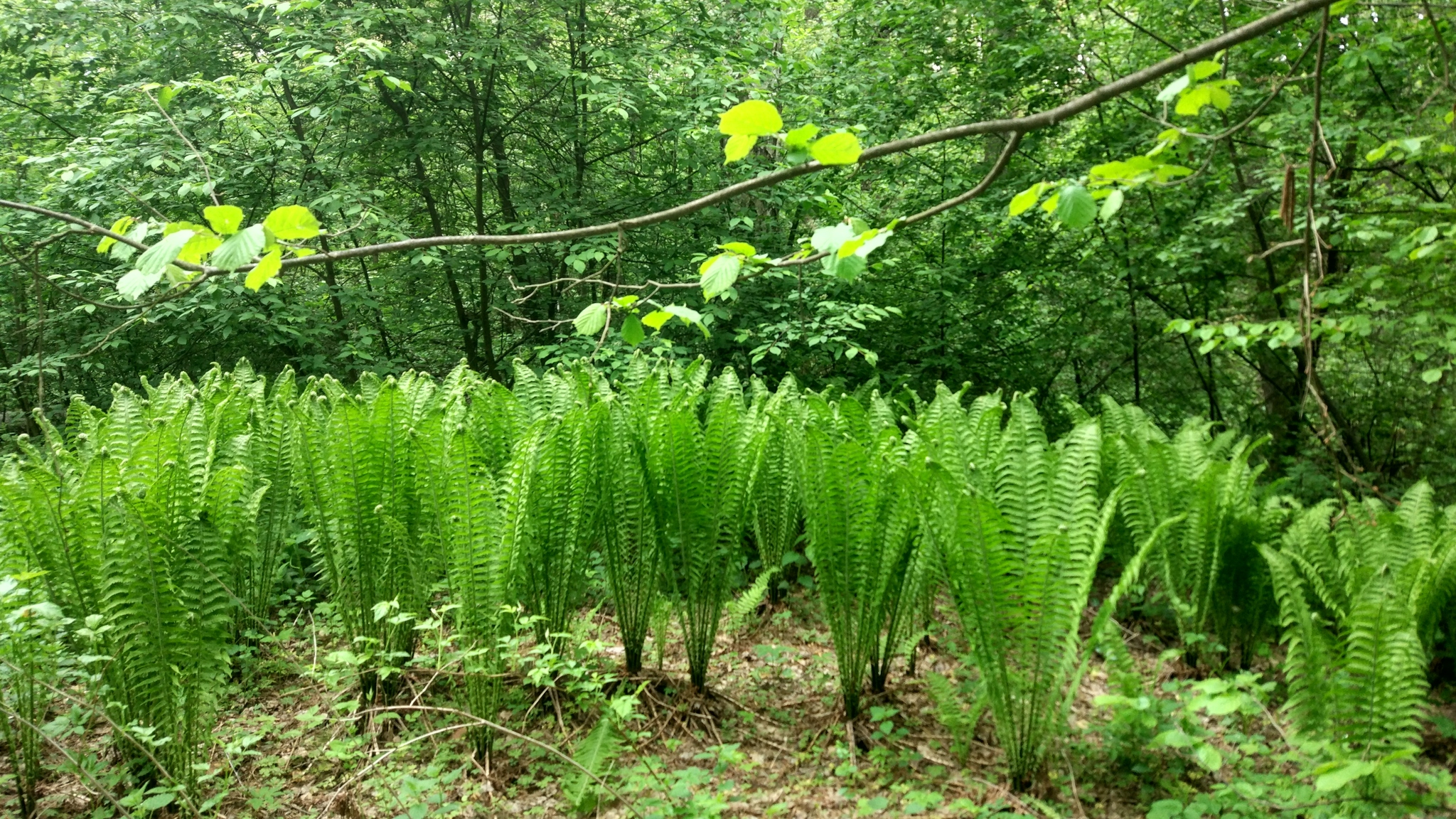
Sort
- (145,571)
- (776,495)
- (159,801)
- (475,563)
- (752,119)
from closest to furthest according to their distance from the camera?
(752,119), (159,801), (145,571), (475,563), (776,495)

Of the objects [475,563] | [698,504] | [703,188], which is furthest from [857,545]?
[703,188]

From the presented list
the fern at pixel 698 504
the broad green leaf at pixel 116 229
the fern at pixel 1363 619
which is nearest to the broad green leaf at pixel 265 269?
the broad green leaf at pixel 116 229

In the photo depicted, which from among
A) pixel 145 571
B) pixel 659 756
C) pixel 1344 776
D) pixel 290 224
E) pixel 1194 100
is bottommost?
pixel 659 756

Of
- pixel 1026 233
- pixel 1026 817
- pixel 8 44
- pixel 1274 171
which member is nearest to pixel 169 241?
pixel 1026 817

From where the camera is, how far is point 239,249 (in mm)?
1122

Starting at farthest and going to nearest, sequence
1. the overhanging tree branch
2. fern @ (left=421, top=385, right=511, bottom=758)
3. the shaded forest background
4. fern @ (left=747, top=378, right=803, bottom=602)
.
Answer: the shaded forest background, fern @ (left=747, top=378, right=803, bottom=602), fern @ (left=421, top=385, right=511, bottom=758), the overhanging tree branch

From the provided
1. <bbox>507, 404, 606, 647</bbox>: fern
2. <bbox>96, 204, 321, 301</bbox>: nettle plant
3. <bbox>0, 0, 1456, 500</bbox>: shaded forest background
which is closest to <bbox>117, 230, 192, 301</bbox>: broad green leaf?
<bbox>96, 204, 321, 301</bbox>: nettle plant

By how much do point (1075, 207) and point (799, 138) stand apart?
1.41ft

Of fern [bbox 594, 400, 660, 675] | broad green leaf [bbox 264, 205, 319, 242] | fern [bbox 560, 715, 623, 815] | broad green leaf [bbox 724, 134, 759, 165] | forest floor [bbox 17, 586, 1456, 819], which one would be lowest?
forest floor [bbox 17, 586, 1456, 819]

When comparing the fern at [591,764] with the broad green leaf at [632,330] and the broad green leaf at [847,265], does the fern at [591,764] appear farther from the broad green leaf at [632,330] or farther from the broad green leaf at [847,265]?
the broad green leaf at [847,265]

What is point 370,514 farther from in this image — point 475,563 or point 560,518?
point 560,518

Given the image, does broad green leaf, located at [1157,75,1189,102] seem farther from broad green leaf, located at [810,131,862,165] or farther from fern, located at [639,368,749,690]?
fern, located at [639,368,749,690]

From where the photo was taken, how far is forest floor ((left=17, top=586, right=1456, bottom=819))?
1.71 m

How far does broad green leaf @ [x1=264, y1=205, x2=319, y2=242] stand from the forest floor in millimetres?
1098
